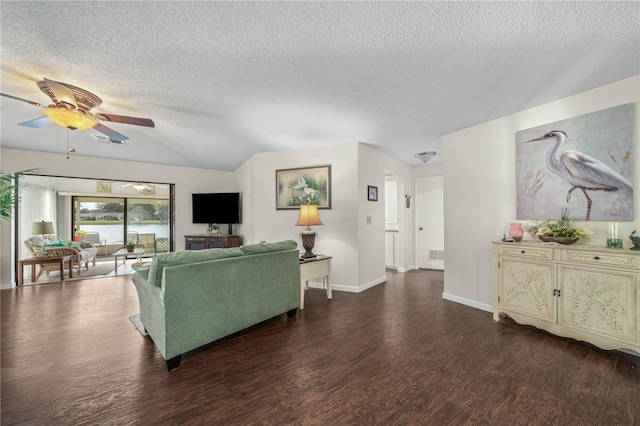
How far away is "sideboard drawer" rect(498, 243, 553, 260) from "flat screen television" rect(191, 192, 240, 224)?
15.7 ft

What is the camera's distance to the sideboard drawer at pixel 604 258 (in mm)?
2158

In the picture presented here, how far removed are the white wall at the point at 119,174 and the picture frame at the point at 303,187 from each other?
7.55ft

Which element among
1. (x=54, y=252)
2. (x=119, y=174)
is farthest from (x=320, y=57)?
(x=54, y=252)

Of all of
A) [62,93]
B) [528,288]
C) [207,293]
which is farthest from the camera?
[528,288]

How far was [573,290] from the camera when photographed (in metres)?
2.45

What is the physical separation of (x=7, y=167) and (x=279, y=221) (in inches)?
182

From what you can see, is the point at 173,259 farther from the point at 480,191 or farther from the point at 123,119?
the point at 480,191

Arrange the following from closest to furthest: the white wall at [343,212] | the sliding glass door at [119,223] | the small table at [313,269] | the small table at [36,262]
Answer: the small table at [313,269]
the white wall at [343,212]
the small table at [36,262]
the sliding glass door at [119,223]

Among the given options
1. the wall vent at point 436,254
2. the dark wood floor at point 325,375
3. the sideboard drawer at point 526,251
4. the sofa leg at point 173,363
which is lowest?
the dark wood floor at point 325,375

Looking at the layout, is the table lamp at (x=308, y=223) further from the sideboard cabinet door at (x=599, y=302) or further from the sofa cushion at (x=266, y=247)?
the sideboard cabinet door at (x=599, y=302)

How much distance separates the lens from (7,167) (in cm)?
457

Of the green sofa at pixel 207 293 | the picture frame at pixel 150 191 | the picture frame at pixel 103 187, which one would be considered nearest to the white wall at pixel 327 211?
the green sofa at pixel 207 293

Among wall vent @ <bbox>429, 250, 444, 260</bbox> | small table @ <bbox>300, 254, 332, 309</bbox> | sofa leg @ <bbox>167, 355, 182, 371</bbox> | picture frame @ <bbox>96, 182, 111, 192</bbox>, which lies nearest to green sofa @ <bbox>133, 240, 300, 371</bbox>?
sofa leg @ <bbox>167, 355, 182, 371</bbox>

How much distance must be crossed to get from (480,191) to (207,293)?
11.2ft
